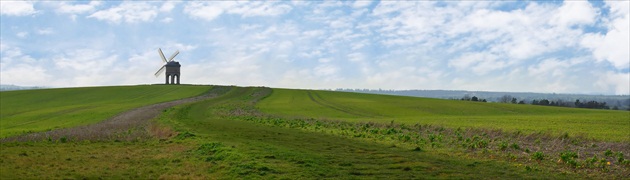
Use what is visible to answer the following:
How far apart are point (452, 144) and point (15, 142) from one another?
22.3 meters

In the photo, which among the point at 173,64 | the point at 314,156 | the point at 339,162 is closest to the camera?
the point at 339,162

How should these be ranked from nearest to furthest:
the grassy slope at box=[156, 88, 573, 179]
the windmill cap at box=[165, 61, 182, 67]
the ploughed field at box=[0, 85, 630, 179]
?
the grassy slope at box=[156, 88, 573, 179] → the ploughed field at box=[0, 85, 630, 179] → the windmill cap at box=[165, 61, 182, 67]

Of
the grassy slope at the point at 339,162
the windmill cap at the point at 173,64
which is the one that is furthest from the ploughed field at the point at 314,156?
the windmill cap at the point at 173,64

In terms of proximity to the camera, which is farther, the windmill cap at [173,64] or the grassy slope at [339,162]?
the windmill cap at [173,64]

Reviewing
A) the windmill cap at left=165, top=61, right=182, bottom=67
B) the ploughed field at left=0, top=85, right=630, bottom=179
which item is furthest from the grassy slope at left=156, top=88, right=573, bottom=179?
the windmill cap at left=165, top=61, right=182, bottom=67

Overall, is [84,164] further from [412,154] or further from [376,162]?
[412,154]

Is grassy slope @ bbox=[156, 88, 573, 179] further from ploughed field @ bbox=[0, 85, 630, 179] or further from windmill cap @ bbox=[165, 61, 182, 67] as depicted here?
windmill cap @ bbox=[165, 61, 182, 67]

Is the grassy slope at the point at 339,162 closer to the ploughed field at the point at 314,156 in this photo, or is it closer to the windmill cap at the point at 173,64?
the ploughed field at the point at 314,156

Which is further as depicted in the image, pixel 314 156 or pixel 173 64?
pixel 173 64

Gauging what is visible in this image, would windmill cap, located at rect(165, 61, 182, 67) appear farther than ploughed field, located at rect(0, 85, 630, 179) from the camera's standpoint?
Yes

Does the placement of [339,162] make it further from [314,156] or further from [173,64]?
[173,64]

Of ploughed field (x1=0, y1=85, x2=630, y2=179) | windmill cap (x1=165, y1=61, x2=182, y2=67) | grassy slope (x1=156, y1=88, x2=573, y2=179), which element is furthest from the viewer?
windmill cap (x1=165, y1=61, x2=182, y2=67)

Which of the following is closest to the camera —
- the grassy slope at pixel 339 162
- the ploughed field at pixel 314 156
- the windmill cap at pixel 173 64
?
the grassy slope at pixel 339 162

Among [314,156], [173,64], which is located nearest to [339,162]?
[314,156]
